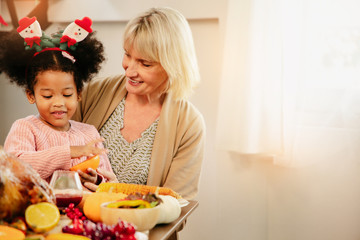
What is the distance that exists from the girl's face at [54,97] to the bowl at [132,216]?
1.83ft

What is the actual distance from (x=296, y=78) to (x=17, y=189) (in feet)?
4.39

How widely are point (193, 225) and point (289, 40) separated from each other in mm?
949

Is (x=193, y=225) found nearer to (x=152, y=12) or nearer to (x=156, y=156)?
(x=156, y=156)

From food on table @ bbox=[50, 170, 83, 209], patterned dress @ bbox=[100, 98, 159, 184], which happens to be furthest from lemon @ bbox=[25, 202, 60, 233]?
patterned dress @ bbox=[100, 98, 159, 184]

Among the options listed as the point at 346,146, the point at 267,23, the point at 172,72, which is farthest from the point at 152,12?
the point at 346,146

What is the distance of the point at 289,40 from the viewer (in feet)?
5.95

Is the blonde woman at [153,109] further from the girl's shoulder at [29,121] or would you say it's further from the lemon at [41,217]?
the lemon at [41,217]

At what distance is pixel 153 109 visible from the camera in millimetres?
1663

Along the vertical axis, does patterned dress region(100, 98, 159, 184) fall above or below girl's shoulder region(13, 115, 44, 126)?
below

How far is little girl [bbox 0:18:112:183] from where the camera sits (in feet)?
3.74

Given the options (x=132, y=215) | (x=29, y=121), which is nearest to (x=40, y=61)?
(x=29, y=121)

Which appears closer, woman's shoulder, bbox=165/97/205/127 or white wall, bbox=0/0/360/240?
woman's shoulder, bbox=165/97/205/127

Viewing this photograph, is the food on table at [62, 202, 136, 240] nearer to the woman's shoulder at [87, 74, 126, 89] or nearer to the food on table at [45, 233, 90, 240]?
the food on table at [45, 233, 90, 240]

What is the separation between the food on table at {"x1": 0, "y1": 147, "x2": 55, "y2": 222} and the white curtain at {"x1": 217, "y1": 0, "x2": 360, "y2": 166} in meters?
1.21
